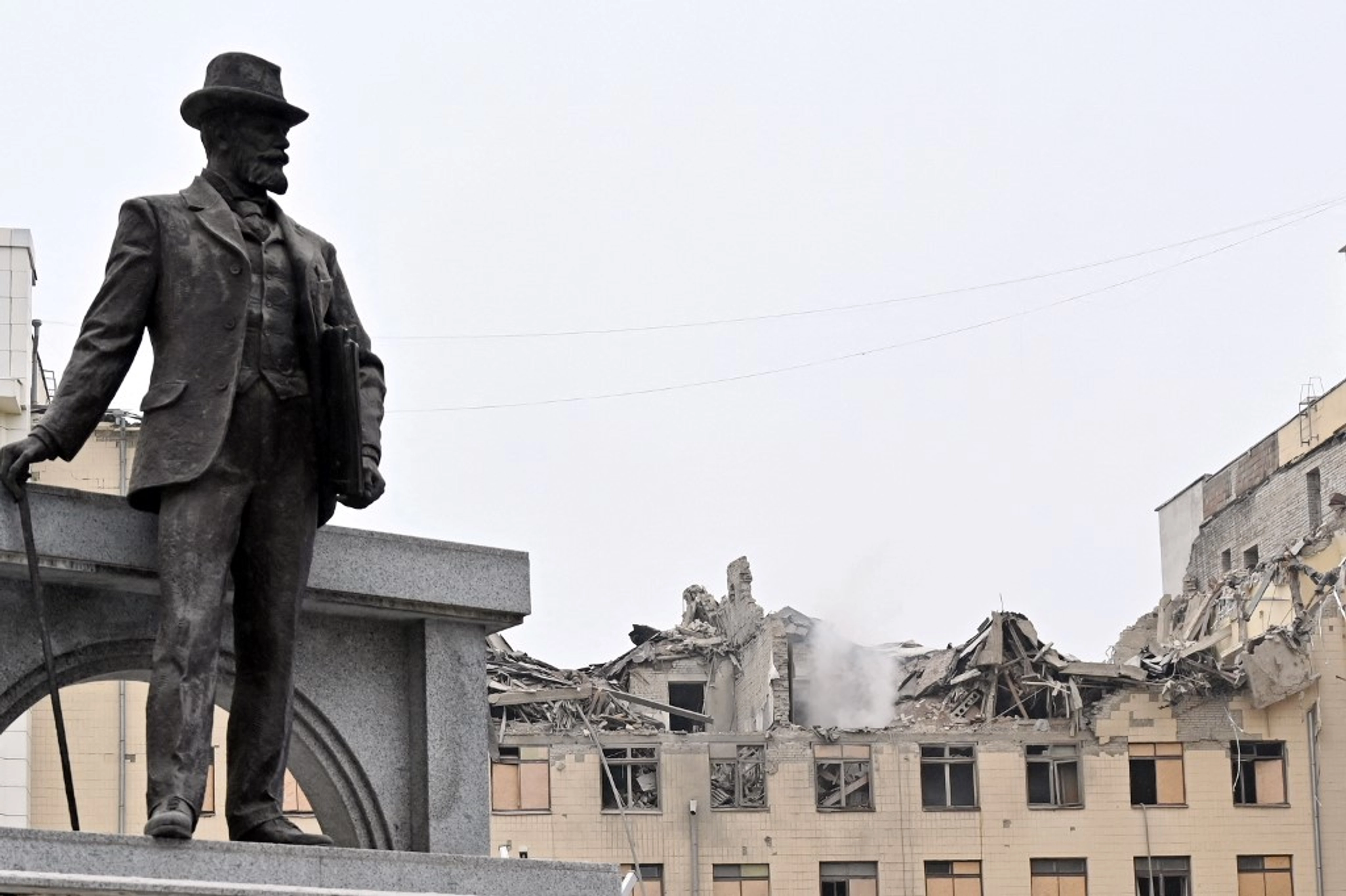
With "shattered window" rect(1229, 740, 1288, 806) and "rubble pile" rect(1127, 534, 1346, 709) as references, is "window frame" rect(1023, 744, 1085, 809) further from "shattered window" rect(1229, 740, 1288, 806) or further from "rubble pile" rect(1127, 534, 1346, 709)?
"shattered window" rect(1229, 740, 1288, 806)

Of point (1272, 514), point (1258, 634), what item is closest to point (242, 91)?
point (1258, 634)

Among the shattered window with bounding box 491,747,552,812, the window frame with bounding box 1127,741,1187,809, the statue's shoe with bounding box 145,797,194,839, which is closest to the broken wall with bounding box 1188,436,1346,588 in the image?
the window frame with bounding box 1127,741,1187,809

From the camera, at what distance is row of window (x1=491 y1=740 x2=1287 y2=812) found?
57219 mm

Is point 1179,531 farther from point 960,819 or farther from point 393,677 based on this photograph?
point 393,677

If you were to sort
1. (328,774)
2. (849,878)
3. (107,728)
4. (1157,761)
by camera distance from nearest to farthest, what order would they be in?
(328,774), (107,728), (849,878), (1157,761)

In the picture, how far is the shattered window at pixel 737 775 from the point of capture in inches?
2267

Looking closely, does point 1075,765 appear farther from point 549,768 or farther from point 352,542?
point 352,542

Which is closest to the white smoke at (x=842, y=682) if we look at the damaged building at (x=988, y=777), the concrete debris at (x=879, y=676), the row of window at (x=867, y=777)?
the concrete debris at (x=879, y=676)

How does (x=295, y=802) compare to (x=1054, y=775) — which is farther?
(x=1054, y=775)

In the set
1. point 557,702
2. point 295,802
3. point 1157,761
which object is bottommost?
point 295,802

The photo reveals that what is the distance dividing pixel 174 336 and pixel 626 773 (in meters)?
46.8

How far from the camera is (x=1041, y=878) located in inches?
2270

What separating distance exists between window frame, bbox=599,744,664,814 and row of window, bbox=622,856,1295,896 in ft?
5.70

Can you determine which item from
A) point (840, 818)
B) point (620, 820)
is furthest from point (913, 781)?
point (620, 820)
